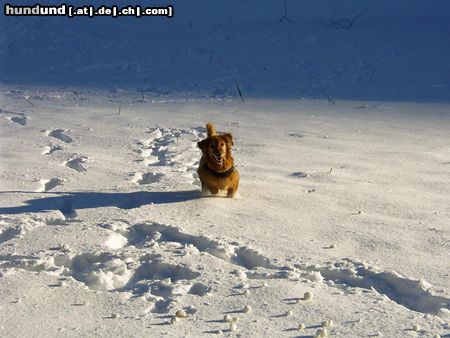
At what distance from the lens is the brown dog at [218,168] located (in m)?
3.60

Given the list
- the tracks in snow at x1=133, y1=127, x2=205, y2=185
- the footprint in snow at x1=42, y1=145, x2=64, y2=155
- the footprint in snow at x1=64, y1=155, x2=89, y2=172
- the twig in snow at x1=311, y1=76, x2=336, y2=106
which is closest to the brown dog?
the tracks in snow at x1=133, y1=127, x2=205, y2=185

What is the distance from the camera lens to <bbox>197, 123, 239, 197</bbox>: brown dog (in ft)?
11.8

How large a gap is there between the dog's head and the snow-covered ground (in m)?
0.20

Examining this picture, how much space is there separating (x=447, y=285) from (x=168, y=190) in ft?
5.41

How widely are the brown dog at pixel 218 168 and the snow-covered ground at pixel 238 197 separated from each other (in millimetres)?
70

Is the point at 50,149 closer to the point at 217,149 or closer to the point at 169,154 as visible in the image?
the point at 169,154

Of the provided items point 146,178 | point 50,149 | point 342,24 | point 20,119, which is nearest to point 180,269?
point 146,178

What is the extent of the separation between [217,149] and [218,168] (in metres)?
0.10

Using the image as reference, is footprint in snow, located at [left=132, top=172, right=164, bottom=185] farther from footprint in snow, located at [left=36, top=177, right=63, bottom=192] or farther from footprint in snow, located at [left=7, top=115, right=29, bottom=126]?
footprint in snow, located at [left=7, top=115, right=29, bottom=126]

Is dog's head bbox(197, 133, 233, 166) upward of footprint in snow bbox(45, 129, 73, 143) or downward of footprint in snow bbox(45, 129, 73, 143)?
upward

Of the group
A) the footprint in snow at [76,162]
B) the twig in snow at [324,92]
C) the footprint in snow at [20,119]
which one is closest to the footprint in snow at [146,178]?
the footprint in snow at [76,162]

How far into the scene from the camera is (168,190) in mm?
3760

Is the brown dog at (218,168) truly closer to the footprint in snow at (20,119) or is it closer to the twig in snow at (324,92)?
the footprint in snow at (20,119)

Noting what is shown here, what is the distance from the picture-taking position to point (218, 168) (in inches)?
142
